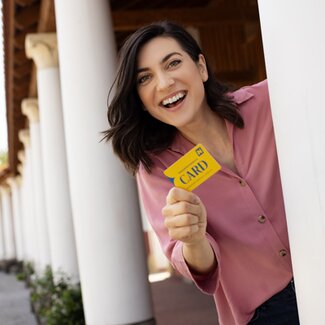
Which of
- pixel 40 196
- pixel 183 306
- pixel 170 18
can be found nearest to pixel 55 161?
pixel 170 18

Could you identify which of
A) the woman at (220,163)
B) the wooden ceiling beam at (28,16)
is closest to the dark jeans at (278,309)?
the woman at (220,163)

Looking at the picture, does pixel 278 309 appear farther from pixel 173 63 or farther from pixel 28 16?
pixel 28 16

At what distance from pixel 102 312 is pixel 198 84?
13.1 ft

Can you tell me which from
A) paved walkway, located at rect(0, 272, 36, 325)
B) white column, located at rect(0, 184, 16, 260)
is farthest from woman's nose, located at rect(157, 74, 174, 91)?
white column, located at rect(0, 184, 16, 260)

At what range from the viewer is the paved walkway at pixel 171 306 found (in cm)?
861

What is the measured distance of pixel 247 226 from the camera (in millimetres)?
1879

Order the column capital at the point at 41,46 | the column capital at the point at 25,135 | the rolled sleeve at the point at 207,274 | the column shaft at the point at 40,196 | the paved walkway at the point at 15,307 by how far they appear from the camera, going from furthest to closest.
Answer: the column capital at the point at 25,135 → the column shaft at the point at 40,196 → the paved walkway at the point at 15,307 → the column capital at the point at 41,46 → the rolled sleeve at the point at 207,274

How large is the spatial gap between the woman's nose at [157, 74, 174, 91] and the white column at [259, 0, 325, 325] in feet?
1.40

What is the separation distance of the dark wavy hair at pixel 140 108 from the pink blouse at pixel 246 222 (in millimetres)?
70

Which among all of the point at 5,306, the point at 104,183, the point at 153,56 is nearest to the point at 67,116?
the point at 104,183

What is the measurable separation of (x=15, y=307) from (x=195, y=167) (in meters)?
14.3

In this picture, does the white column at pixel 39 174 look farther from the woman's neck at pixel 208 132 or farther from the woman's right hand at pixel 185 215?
the woman's right hand at pixel 185 215

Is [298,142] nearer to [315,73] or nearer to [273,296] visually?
[315,73]

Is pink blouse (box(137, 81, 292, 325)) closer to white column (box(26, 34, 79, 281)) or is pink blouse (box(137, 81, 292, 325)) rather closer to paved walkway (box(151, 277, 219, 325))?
paved walkway (box(151, 277, 219, 325))
